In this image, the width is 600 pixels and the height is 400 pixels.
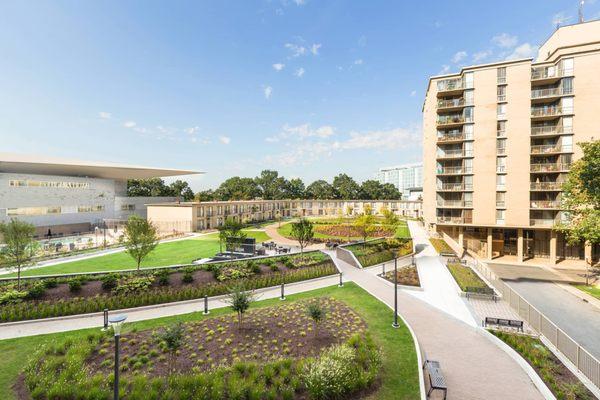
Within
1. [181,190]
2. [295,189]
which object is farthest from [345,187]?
[181,190]

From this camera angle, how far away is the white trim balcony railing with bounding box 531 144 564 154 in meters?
29.7

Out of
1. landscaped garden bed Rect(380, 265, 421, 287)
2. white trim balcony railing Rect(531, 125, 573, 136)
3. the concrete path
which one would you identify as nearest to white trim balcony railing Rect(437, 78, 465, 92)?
white trim balcony railing Rect(531, 125, 573, 136)

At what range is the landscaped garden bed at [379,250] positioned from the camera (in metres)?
27.5

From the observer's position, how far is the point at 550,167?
2986 cm

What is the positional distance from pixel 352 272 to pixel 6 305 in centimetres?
2397

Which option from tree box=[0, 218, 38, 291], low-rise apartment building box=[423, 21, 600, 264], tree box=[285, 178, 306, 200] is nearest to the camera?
tree box=[0, 218, 38, 291]

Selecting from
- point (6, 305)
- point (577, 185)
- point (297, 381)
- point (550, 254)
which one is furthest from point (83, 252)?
point (550, 254)

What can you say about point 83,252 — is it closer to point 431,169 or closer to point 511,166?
point 431,169

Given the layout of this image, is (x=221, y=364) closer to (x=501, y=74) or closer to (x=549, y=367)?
(x=549, y=367)

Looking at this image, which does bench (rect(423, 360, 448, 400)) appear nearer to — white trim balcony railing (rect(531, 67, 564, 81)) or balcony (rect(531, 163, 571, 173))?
balcony (rect(531, 163, 571, 173))

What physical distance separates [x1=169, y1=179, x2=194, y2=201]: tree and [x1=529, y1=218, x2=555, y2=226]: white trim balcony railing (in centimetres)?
10386

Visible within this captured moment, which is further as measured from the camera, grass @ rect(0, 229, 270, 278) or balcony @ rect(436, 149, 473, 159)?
balcony @ rect(436, 149, 473, 159)

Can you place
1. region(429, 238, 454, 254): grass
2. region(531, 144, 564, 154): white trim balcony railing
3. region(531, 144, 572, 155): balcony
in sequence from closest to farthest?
region(531, 144, 572, 155): balcony < region(531, 144, 564, 154): white trim balcony railing < region(429, 238, 454, 254): grass

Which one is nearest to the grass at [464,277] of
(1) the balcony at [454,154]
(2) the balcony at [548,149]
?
(1) the balcony at [454,154]
